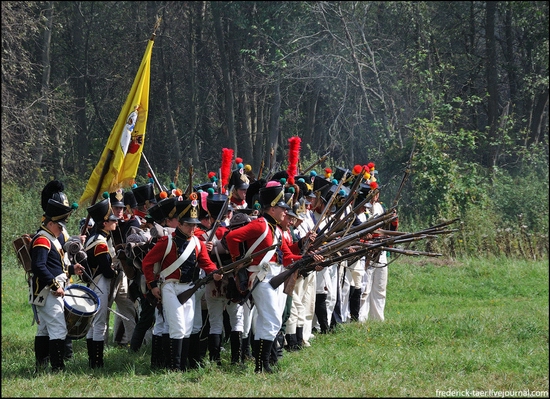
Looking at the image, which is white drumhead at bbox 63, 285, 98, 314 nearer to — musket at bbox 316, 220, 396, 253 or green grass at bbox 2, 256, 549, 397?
green grass at bbox 2, 256, 549, 397

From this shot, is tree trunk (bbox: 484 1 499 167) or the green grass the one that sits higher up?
tree trunk (bbox: 484 1 499 167)

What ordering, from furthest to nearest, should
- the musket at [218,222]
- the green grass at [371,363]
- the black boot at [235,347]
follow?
the black boot at [235,347]
the musket at [218,222]
the green grass at [371,363]

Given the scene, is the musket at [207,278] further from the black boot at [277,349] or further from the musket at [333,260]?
the black boot at [277,349]

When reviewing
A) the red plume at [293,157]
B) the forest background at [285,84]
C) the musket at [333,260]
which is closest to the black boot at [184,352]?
the musket at [333,260]

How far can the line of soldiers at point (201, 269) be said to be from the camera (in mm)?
9812

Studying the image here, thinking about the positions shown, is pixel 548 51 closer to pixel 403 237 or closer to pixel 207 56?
pixel 207 56

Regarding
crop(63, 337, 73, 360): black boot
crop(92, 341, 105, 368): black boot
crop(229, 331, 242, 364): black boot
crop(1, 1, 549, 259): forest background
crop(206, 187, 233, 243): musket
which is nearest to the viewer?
crop(206, 187, 233, 243): musket

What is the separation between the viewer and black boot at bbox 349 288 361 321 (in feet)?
45.4

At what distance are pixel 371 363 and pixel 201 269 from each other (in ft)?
7.17

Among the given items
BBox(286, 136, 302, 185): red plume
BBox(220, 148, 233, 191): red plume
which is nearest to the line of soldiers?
BBox(286, 136, 302, 185): red plume

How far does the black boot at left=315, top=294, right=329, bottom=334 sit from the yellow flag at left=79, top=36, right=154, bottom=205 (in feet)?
9.79

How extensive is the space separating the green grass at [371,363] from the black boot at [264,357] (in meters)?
0.16

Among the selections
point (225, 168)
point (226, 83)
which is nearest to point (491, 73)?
point (226, 83)

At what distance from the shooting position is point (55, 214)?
9.95 meters
